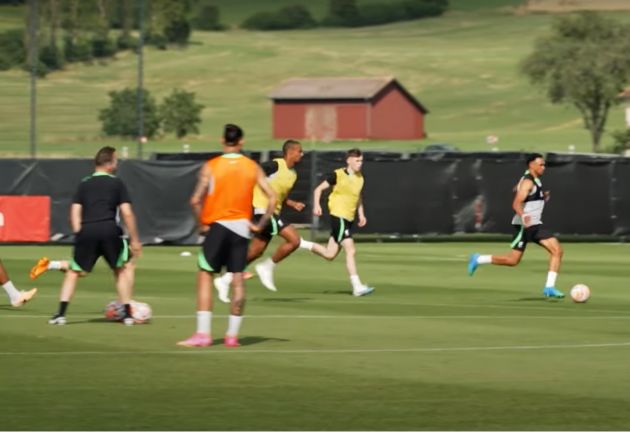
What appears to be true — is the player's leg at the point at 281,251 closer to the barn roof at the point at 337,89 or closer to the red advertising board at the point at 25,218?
the red advertising board at the point at 25,218

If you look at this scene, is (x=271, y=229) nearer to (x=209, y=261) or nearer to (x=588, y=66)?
(x=209, y=261)

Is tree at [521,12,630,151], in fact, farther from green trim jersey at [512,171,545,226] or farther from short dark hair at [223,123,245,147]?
short dark hair at [223,123,245,147]

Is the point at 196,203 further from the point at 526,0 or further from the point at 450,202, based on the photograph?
the point at 526,0

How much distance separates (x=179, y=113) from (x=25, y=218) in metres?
80.3

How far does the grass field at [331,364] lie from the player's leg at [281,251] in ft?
0.61

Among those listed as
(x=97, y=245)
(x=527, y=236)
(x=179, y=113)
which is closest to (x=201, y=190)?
(x=97, y=245)

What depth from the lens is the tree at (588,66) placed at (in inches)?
3964

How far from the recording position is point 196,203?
1566 cm

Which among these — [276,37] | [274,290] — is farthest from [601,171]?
[276,37]

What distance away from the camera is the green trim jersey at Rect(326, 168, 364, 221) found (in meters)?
23.5

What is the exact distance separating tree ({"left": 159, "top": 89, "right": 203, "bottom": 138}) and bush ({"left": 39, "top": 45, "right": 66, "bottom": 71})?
3120cm

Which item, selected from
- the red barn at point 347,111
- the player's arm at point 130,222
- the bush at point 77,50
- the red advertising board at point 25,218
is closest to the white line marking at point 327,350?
the player's arm at point 130,222

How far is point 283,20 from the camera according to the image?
7643 inches

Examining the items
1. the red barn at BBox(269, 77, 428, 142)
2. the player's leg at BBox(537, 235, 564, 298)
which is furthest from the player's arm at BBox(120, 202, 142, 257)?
the red barn at BBox(269, 77, 428, 142)
